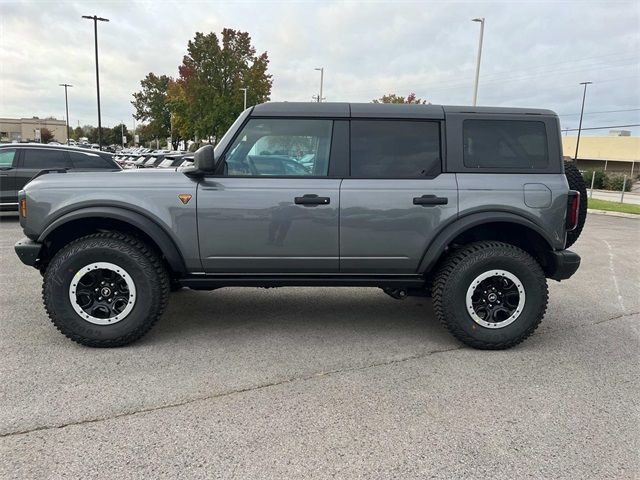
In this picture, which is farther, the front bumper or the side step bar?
the side step bar

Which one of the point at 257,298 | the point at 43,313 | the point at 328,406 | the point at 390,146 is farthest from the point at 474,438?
the point at 43,313

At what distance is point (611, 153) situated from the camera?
176ft

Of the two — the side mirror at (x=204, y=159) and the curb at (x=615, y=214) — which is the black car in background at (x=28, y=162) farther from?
the curb at (x=615, y=214)

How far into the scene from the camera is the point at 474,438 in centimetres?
271

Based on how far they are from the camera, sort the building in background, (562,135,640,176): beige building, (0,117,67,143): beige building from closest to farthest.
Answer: (562,135,640,176): beige building < the building in background < (0,117,67,143): beige building

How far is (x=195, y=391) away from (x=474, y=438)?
176 centimetres

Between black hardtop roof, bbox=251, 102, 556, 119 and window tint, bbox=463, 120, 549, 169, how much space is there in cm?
11

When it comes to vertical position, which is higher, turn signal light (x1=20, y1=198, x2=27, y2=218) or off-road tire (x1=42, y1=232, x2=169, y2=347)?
turn signal light (x1=20, y1=198, x2=27, y2=218)

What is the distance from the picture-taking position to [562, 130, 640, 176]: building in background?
1993 inches

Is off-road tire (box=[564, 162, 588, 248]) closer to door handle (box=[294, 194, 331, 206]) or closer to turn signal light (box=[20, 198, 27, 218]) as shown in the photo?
door handle (box=[294, 194, 331, 206])

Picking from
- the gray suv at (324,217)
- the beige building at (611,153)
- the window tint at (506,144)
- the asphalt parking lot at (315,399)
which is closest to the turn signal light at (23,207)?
the gray suv at (324,217)

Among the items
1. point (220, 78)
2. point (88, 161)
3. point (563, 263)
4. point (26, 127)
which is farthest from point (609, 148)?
point (26, 127)

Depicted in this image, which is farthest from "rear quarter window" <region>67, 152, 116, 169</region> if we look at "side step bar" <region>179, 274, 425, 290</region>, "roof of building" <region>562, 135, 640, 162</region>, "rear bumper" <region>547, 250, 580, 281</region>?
"roof of building" <region>562, 135, 640, 162</region>

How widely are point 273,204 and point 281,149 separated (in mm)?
505
